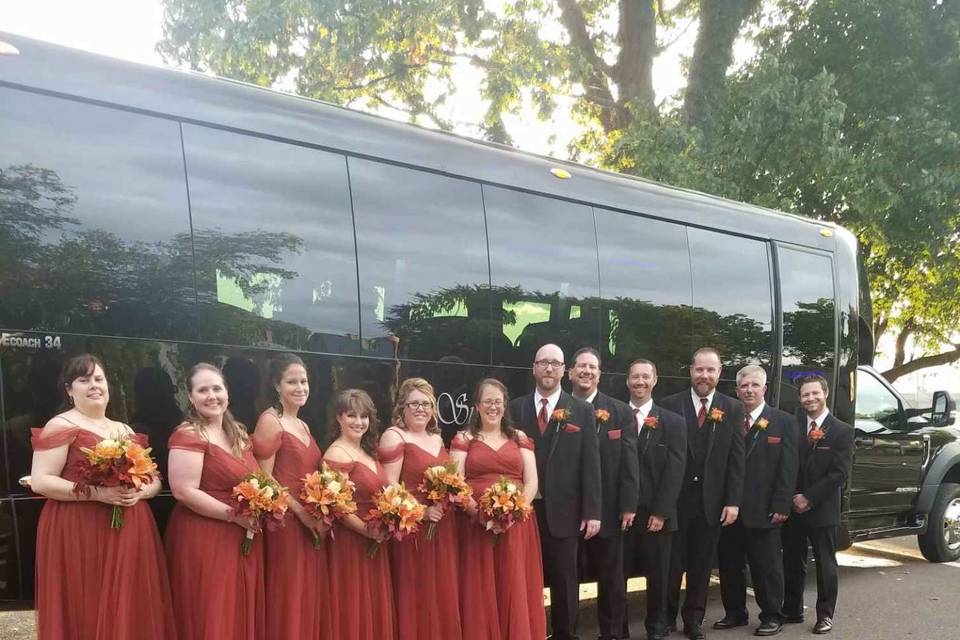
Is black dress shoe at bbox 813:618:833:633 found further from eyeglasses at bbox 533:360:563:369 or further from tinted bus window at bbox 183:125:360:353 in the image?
tinted bus window at bbox 183:125:360:353

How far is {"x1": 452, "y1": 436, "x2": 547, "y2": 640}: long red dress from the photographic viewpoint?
532 centimetres

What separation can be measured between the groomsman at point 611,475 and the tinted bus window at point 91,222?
2.67m

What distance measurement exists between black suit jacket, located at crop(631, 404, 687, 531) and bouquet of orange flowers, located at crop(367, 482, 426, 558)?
2167 millimetres

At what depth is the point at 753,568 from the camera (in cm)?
710

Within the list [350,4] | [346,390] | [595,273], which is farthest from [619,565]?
[350,4]

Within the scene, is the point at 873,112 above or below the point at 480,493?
above

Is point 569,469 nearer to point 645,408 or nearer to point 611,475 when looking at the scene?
point 611,475

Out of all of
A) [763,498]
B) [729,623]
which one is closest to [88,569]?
[763,498]

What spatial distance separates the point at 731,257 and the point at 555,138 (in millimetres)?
12328

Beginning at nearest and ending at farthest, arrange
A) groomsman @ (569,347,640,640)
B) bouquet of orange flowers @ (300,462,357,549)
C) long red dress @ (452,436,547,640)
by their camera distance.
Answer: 1. bouquet of orange flowers @ (300,462,357,549)
2. long red dress @ (452,436,547,640)
3. groomsman @ (569,347,640,640)

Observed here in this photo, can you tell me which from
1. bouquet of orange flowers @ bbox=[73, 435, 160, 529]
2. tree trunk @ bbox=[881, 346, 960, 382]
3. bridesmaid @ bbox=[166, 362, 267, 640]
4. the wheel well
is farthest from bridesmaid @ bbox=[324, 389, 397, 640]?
tree trunk @ bbox=[881, 346, 960, 382]

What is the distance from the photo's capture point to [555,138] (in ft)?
65.0

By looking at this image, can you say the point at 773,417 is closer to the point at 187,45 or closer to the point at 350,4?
the point at 350,4

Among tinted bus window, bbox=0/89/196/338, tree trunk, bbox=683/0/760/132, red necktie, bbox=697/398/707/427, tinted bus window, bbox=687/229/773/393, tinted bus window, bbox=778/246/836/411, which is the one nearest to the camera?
tinted bus window, bbox=0/89/196/338
